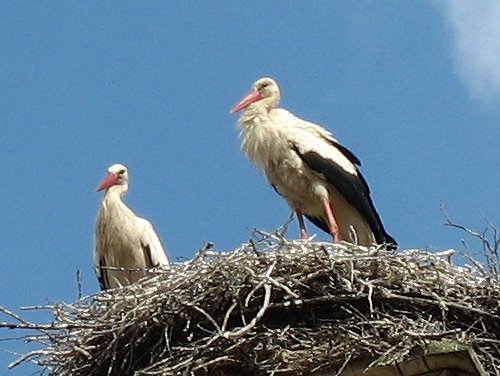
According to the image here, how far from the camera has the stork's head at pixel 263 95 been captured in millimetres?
9484

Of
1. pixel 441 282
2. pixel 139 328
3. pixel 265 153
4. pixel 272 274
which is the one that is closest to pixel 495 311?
pixel 441 282

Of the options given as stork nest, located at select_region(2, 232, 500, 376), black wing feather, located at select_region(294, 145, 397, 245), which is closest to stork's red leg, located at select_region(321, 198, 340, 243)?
black wing feather, located at select_region(294, 145, 397, 245)

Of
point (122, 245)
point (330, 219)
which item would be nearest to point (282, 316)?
point (330, 219)

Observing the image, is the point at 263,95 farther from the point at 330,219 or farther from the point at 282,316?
the point at 282,316

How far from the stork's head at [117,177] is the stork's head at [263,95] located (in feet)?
2.78

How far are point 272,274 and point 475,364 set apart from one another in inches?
39.4

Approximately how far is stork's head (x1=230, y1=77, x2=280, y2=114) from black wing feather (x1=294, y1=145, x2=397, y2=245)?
0.66 meters

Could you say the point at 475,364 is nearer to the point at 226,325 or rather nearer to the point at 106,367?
the point at 226,325

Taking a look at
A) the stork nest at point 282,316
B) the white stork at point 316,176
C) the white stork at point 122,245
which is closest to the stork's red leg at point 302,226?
the white stork at point 316,176

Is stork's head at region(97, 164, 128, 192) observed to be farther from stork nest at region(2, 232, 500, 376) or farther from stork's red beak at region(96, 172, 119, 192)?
stork nest at region(2, 232, 500, 376)

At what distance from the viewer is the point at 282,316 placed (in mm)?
6766

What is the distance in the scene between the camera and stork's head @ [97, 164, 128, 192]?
388 inches

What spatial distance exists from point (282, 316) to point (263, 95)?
3.01 meters

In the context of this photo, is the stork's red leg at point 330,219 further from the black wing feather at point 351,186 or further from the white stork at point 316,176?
the black wing feather at point 351,186
